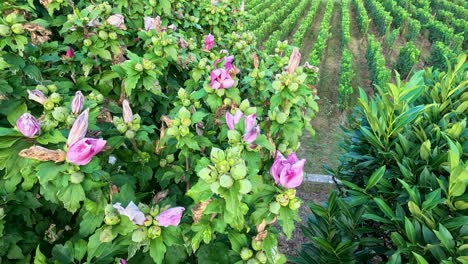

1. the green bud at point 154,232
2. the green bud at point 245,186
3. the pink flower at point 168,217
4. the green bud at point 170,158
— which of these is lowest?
the green bud at point 170,158

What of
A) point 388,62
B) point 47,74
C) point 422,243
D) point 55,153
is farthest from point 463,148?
point 388,62

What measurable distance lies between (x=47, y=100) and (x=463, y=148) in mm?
2212

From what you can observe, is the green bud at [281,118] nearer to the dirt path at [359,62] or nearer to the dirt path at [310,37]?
the dirt path at [359,62]

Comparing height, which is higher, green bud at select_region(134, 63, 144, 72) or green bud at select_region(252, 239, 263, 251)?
green bud at select_region(134, 63, 144, 72)

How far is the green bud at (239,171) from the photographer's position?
1.06 meters

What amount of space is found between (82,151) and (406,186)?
1550mm

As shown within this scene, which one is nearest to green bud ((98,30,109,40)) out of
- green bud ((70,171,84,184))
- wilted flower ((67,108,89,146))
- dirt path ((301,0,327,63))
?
wilted flower ((67,108,89,146))

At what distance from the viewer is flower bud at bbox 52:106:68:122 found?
47.9 inches

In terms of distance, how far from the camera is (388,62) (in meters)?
8.89

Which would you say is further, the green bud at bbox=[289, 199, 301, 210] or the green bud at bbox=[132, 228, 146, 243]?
the green bud at bbox=[289, 199, 301, 210]

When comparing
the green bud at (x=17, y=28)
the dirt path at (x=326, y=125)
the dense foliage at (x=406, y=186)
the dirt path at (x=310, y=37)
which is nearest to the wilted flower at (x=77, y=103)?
the green bud at (x=17, y=28)

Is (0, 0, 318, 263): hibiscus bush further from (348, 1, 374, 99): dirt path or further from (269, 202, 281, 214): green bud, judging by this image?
(348, 1, 374, 99): dirt path

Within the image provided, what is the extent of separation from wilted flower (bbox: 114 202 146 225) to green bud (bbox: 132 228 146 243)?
0.09ft

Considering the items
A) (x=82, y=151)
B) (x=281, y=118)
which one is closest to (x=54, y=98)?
(x=82, y=151)
